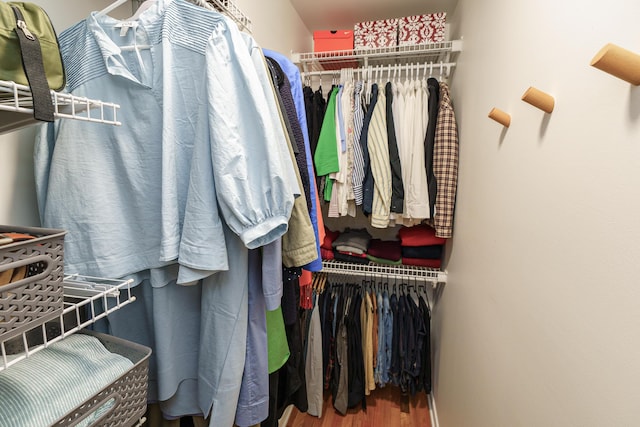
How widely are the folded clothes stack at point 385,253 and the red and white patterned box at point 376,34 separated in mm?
1192

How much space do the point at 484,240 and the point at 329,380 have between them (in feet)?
4.50

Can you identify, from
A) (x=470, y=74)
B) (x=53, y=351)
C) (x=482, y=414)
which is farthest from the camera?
(x=470, y=74)

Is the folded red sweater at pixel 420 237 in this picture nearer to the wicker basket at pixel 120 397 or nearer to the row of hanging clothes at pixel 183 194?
the row of hanging clothes at pixel 183 194

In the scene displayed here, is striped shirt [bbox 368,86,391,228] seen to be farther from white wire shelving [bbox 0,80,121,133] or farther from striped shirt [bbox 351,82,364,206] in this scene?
white wire shelving [bbox 0,80,121,133]

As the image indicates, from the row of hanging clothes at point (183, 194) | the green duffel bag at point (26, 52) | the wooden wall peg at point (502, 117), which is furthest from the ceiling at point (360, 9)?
the green duffel bag at point (26, 52)

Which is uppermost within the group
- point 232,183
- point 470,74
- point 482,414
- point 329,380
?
point 470,74

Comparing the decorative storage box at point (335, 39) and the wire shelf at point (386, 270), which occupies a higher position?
the decorative storage box at point (335, 39)

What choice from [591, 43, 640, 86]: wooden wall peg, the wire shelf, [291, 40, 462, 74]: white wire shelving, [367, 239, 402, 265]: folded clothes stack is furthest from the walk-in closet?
[367, 239, 402, 265]: folded clothes stack

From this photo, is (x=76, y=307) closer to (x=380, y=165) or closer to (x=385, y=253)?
(x=380, y=165)

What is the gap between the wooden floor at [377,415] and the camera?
185 centimetres

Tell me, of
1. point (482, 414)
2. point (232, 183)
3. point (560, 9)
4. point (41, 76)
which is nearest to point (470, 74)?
point (560, 9)

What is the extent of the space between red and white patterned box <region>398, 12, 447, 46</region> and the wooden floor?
2199 millimetres

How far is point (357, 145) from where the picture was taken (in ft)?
5.48

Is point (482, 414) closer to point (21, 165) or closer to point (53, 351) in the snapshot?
point (53, 351)
